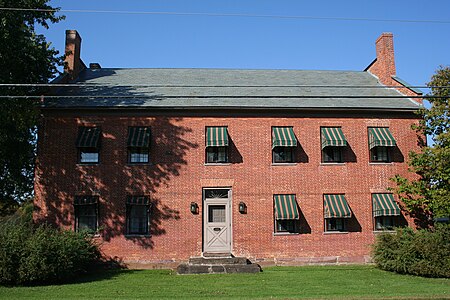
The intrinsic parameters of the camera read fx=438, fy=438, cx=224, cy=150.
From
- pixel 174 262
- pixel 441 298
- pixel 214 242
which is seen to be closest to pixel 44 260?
pixel 174 262

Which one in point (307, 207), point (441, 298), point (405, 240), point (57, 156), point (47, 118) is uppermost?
point (47, 118)

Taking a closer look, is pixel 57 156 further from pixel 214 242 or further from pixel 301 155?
pixel 301 155

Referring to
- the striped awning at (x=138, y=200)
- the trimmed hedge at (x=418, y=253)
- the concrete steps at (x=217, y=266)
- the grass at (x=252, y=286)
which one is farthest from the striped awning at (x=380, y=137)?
the striped awning at (x=138, y=200)

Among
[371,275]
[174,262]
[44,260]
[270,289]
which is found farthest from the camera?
[174,262]

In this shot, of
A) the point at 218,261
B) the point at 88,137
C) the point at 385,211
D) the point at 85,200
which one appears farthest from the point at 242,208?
the point at 88,137

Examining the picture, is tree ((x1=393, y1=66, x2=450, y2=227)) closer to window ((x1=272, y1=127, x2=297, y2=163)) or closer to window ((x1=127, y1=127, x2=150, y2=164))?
window ((x1=272, y1=127, x2=297, y2=163))

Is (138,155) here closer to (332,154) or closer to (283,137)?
(283,137)

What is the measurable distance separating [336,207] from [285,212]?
227 centimetres

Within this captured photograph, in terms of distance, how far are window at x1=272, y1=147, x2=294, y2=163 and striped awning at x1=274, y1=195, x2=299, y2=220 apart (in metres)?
1.64

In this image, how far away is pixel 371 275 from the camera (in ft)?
53.2

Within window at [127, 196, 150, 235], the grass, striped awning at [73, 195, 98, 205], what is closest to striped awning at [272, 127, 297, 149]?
the grass

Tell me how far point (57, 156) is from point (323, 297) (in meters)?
12.9

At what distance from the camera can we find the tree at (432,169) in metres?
18.3

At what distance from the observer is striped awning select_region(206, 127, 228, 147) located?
19.1 meters
